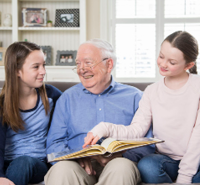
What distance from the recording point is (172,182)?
132 cm

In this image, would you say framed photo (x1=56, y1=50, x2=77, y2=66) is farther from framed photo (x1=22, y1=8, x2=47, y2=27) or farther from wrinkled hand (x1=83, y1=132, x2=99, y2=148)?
wrinkled hand (x1=83, y1=132, x2=99, y2=148)

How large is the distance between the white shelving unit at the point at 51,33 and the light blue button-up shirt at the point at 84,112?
2096 millimetres

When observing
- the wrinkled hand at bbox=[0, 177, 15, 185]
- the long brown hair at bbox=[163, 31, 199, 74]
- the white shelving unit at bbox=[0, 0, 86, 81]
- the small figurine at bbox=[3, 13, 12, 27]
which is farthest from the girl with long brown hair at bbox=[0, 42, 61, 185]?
the small figurine at bbox=[3, 13, 12, 27]

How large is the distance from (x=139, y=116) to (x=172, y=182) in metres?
0.37

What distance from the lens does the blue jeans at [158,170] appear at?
1.23m

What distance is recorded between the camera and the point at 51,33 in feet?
12.9

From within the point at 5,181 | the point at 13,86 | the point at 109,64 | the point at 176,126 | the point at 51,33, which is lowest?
the point at 5,181

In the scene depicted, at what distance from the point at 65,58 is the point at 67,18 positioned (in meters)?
0.55

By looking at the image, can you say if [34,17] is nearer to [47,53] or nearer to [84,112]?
[47,53]

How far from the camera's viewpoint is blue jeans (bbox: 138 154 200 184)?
1229 millimetres

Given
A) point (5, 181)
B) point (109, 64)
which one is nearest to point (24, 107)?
point (5, 181)

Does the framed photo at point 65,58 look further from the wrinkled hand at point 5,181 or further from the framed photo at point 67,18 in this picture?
the wrinkled hand at point 5,181

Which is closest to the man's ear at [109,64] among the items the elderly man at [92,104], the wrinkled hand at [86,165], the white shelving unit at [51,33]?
the elderly man at [92,104]

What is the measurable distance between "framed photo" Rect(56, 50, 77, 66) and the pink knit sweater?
250 centimetres
